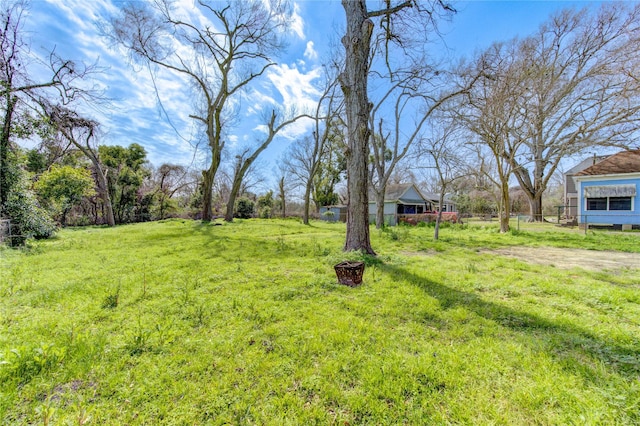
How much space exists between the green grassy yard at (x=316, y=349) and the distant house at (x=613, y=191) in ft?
46.3

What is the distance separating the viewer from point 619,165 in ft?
46.4

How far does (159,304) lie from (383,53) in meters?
9.71

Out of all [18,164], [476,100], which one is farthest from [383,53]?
[18,164]

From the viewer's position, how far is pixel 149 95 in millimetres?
11898

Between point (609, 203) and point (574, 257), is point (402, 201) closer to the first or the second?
point (609, 203)

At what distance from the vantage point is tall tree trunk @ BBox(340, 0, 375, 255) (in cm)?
577

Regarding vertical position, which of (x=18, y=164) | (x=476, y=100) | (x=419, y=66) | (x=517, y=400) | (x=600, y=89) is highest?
(x=419, y=66)

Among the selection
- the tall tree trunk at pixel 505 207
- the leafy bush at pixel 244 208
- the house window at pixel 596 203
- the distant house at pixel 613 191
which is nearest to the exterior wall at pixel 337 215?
the leafy bush at pixel 244 208

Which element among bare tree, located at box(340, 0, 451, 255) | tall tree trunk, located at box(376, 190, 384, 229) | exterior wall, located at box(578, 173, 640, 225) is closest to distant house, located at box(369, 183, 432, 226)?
tall tree trunk, located at box(376, 190, 384, 229)

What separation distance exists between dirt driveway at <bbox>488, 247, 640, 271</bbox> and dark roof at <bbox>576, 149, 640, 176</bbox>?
1110cm

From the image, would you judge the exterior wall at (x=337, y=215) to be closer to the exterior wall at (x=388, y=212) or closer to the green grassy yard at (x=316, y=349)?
the exterior wall at (x=388, y=212)

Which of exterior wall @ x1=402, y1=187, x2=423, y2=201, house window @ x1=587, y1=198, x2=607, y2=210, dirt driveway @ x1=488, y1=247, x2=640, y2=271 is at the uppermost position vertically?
exterior wall @ x1=402, y1=187, x2=423, y2=201

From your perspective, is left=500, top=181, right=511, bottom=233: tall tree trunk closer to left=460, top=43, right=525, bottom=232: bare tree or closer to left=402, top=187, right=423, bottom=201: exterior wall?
left=460, top=43, right=525, bottom=232: bare tree

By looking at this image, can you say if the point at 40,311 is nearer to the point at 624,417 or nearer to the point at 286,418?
the point at 286,418
